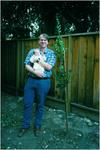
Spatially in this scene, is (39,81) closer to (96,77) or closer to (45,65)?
(45,65)

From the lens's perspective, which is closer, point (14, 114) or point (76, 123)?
point (76, 123)

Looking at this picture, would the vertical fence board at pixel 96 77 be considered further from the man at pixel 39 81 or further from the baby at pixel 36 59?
the baby at pixel 36 59

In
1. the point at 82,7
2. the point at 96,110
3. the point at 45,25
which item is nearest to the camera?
the point at 96,110

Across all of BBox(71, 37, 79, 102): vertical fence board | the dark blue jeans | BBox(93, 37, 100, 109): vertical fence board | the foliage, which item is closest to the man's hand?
the dark blue jeans

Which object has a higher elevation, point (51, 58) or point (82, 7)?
point (82, 7)

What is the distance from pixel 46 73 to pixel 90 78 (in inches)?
41.6

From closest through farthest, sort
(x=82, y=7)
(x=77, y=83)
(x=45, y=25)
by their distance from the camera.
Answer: (x=77, y=83) → (x=82, y=7) → (x=45, y=25)

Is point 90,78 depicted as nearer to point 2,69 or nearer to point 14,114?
point 14,114

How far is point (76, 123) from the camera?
5.55 metres

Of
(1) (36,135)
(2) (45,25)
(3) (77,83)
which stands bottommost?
(1) (36,135)

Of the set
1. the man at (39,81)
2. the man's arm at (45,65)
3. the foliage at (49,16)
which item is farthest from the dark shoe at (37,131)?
the foliage at (49,16)

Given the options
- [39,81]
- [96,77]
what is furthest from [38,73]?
[96,77]

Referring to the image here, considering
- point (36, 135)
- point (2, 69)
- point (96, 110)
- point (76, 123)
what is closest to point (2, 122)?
point (36, 135)

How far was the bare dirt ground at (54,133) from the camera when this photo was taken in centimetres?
466
